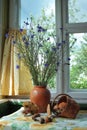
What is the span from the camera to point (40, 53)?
225 centimetres

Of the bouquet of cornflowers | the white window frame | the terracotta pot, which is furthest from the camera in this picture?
the white window frame

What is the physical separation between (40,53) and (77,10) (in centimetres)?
70

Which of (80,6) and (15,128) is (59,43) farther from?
(15,128)

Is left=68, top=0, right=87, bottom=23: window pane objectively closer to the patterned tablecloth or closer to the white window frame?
the white window frame

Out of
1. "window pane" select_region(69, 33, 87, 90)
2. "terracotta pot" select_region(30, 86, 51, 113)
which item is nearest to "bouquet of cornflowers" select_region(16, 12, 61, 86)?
"terracotta pot" select_region(30, 86, 51, 113)

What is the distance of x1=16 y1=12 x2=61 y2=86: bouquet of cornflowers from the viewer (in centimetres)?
204

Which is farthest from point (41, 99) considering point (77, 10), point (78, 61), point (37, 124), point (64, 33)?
point (77, 10)

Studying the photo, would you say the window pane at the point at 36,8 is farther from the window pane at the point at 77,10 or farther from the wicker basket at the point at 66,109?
the wicker basket at the point at 66,109

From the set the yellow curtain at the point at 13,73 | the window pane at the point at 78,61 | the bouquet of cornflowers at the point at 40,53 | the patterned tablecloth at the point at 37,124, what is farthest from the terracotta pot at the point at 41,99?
the window pane at the point at 78,61

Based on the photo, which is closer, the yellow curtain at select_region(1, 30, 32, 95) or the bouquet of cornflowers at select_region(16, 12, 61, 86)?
the bouquet of cornflowers at select_region(16, 12, 61, 86)

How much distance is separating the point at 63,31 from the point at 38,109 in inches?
38.8

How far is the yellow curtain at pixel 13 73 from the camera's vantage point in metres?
2.41

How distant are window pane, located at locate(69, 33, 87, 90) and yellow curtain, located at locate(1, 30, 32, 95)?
49cm

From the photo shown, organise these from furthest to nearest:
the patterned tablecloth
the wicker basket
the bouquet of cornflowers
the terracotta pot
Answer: the bouquet of cornflowers, the terracotta pot, the wicker basket, the patterned tablecloth
